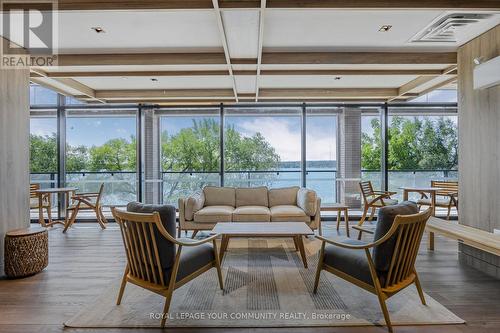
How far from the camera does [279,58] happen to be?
3957mm

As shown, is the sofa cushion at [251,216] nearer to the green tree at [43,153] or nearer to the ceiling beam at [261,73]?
the ceiling beam at [261,73]

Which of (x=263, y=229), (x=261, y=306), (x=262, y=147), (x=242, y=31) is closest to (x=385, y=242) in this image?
(x=261, y=306)

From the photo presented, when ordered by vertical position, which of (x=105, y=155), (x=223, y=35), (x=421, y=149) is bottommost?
(x=105, y=155)

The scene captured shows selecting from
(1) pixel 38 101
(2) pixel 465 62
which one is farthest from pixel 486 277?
(1) pixel 38 101

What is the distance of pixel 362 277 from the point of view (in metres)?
2.40

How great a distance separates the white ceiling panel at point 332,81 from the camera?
5000 mm

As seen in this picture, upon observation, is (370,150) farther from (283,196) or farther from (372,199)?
(283,196)

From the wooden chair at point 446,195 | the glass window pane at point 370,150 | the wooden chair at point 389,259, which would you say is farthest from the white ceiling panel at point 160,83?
the wooden chair at point 446,195

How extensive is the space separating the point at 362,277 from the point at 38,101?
740 centimetres

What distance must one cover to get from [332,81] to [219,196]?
288 centimetres

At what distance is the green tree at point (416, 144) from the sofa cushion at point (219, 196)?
3.33m

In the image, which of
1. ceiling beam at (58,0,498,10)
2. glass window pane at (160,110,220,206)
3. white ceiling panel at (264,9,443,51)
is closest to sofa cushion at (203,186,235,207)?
glass window pane at (160,110,220,206)

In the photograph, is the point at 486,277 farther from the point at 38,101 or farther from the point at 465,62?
the point at 38,101

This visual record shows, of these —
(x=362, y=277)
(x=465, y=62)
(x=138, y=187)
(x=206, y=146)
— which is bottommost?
(x=362, y=277)
